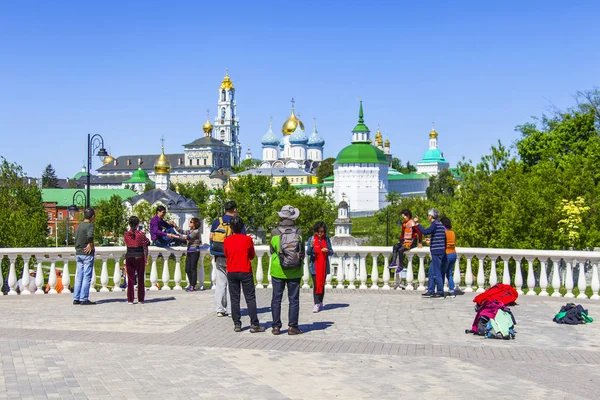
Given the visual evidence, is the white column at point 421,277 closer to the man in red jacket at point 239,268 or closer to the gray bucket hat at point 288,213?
the gray bucket hat at point 288,213

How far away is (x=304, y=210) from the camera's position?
83688mm

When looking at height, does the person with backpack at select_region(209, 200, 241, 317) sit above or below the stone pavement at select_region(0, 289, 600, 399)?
above

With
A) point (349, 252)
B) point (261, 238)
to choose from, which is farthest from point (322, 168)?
point (349, 252)

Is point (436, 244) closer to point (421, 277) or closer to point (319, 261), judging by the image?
point (421, 277)

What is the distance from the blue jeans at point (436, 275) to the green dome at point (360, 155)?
423 feet

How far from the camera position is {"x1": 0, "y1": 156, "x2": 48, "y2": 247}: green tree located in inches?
1459

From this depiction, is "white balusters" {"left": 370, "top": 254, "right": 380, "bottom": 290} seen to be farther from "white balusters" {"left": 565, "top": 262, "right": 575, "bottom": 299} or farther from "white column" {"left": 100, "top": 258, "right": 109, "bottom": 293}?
"white column" {"left": 100, "top": 258, "right": 109, "bottom": 293}

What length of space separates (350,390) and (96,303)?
7.97 metres

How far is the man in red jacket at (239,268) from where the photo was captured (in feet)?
40.1

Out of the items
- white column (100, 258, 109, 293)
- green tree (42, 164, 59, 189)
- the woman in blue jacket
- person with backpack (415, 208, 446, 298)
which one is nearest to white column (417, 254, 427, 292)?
person with backpack (415, 208, 446, 298)

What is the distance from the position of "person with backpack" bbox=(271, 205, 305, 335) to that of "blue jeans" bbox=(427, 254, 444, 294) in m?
4.46

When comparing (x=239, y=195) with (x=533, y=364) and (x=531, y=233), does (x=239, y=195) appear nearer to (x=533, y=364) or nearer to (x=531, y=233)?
(x=531, y=233)

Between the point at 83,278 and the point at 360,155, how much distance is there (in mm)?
131083

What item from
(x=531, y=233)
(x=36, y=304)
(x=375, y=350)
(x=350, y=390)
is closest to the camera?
(x=350, y=390)
